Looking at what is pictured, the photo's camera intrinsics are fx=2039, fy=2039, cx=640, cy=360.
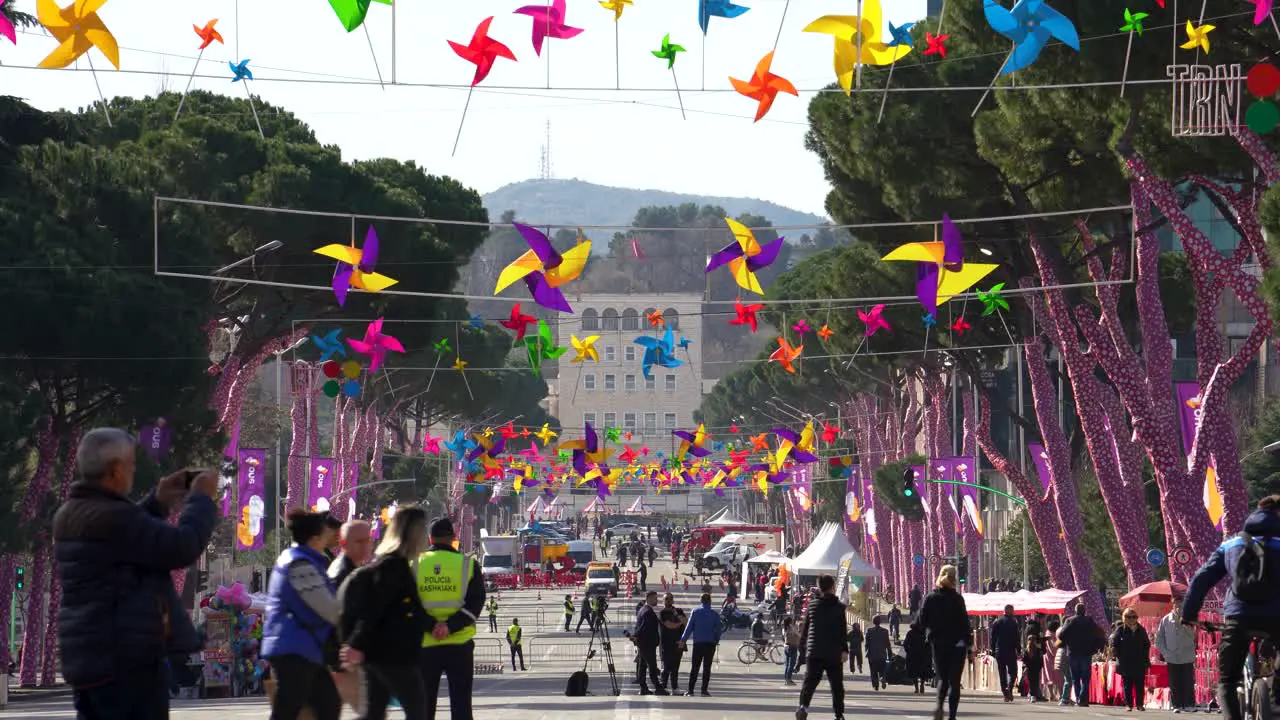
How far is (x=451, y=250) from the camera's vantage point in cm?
4906

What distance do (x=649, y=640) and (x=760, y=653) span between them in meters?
20.9

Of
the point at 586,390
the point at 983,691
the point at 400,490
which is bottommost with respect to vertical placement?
the point at 983,691

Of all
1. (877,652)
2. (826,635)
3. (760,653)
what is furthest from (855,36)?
(760,653)

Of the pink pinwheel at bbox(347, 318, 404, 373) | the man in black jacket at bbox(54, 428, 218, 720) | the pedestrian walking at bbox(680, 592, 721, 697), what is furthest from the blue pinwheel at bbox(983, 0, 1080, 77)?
the pink pinwheel at bbox(347, 318, 404, 373)

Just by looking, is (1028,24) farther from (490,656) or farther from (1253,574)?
(490,656)

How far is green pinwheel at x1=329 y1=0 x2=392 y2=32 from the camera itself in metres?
20.3

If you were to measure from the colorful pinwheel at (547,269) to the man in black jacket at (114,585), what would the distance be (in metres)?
18.7

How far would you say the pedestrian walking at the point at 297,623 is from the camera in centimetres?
1020

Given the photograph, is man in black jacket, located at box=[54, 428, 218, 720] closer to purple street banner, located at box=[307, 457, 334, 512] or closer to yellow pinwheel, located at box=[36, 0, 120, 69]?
yellow pinwheel, located at box=[36, 0, 120, 69]

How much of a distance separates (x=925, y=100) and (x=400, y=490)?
59906 millimetres

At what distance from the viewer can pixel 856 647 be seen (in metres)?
40.8

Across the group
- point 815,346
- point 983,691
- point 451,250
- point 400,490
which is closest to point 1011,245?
point 983,691

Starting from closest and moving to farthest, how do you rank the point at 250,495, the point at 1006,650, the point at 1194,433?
the point at 1006,650 → the point at 1194,433 → the point at 250,495

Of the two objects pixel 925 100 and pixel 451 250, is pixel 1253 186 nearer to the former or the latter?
pixel 925 100
